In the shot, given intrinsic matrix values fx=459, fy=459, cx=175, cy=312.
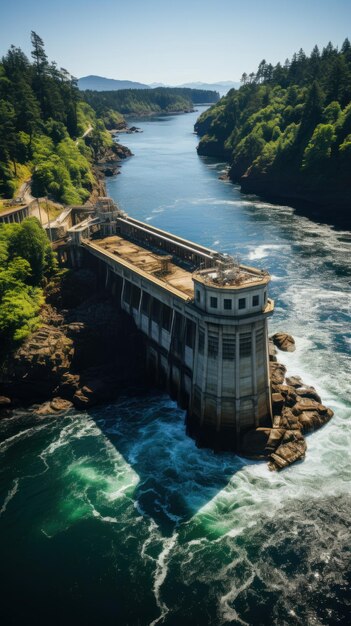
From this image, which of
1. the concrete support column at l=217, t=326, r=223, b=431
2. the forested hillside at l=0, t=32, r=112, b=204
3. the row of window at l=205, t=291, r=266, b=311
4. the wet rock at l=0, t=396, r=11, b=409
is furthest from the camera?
the forested hillside at l=0, t=32, r=112, b=204

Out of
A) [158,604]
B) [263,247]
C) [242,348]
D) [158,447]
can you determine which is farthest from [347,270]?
[158,604]

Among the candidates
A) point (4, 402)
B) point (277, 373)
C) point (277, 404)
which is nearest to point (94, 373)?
point (4, 402)

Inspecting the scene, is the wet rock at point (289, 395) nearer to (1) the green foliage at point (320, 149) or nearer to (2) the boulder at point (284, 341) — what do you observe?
(2) the boulder at point (284, 341)

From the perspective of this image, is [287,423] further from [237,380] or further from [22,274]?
[22,274]

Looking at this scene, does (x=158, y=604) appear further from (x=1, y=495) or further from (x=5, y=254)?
(x=5, y=254)

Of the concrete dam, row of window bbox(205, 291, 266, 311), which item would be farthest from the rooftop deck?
row of window bbox(205, 291, 266, 311)

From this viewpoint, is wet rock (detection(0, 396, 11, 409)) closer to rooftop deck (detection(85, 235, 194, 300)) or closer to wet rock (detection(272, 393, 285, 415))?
rooftop deck (detection(85, 235, 194, 300))
